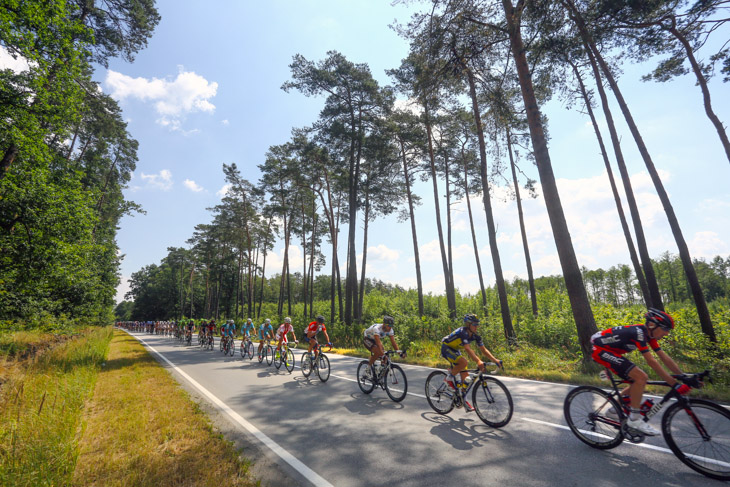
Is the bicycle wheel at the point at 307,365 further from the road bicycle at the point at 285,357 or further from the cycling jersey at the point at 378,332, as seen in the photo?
the cycling jersey at the point at 378,332

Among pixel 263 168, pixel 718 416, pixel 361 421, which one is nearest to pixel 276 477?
pixel 361 421

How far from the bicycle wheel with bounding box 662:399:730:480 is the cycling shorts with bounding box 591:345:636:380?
53 cm

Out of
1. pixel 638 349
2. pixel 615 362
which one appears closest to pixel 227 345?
pixel 615 362

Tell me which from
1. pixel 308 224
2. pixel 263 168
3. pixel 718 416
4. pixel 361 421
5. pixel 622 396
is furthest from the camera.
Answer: pixel 308 224

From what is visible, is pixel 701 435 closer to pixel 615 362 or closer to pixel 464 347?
pixel 615 362

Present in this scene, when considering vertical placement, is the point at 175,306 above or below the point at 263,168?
below

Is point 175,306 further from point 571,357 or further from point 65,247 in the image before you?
point 571,357

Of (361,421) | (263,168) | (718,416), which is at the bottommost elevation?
Answer: (361,421)

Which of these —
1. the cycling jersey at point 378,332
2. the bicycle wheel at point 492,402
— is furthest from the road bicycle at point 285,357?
the bicycle wheel at point 492,402

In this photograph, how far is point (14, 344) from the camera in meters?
14.2

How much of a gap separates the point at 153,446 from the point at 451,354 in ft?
16.3

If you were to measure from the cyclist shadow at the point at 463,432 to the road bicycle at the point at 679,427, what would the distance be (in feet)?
3.70

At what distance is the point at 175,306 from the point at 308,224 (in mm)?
63083

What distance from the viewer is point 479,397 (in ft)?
17.8
